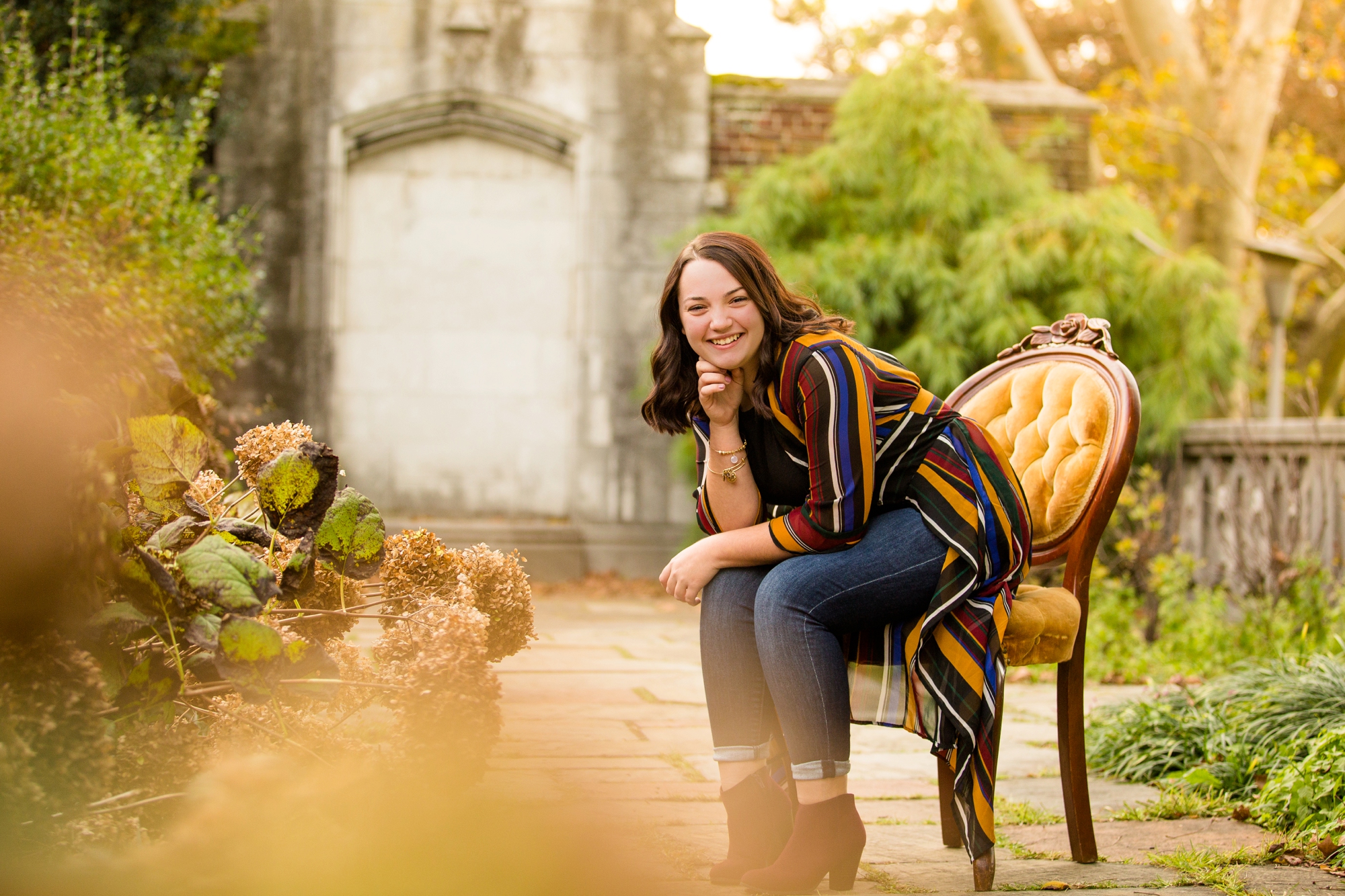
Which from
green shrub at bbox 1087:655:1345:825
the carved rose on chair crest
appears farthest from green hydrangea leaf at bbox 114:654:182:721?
green shrub at bbox 1087:655:1345:825

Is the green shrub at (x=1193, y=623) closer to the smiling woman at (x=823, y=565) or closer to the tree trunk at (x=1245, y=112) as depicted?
the smiling woman at (x=823, y=565)

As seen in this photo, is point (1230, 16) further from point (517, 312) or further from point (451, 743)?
point (451, 743)

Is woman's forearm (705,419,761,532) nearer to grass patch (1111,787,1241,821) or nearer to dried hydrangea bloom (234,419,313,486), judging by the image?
dried hydrangea bloom (234,419,313,486)

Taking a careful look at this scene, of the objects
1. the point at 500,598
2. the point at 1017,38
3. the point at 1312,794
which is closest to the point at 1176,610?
the point at 1312,794

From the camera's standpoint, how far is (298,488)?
5.52 feet

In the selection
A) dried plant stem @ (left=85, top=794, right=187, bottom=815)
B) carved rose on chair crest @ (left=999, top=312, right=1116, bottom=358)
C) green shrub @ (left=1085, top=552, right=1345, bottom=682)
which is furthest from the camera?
green shrub @ (left=1085, top=552, right=1345, bottom=682)

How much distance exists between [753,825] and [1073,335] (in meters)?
1.38

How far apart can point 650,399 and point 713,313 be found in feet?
0.92

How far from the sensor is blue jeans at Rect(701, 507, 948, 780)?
1967mm

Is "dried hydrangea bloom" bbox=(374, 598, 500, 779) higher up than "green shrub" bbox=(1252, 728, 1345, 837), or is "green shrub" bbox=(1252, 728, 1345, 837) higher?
"dried hydrangea bloom" bbox=(374, 598, 500, 779)

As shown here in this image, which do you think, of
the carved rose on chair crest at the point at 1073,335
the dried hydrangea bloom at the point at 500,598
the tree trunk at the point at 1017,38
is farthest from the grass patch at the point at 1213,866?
the tree trunk at the point at 1017,38

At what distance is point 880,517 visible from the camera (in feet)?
6.91

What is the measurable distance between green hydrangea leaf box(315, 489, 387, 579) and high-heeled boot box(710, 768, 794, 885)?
80 centimetres

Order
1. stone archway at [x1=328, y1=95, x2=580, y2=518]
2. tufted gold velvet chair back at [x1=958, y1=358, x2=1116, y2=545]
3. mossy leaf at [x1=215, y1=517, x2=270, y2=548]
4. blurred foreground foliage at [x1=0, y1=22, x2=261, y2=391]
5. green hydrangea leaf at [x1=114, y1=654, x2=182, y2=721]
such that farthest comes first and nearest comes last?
stone archway at [x1=328, y1=95, x2=580, y2=518], blurred foreground foliage at [x1=0, y1=22, x2=261, y2=391], tufted gold velvet chair back at [x1=958, y1=358, x2=1116, y2=545], mossy leaf at [x1=215, y1=517, x2=270, y2=548], green hydrangea leaf at [x1=114, y1=654, x2=182, y2=721]
